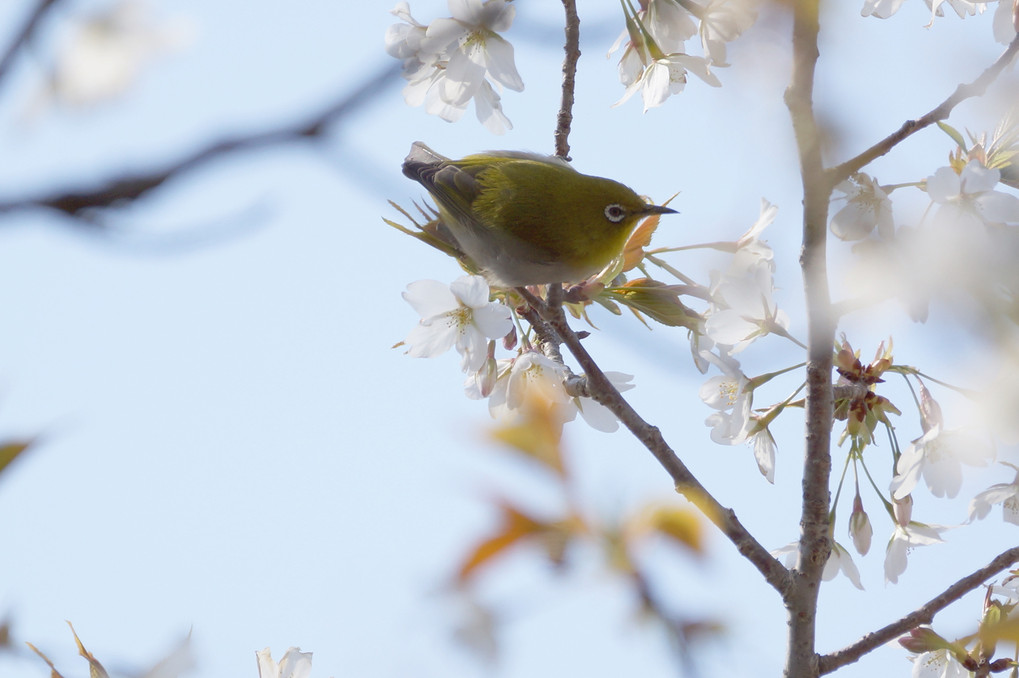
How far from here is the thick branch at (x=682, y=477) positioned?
1.85 m

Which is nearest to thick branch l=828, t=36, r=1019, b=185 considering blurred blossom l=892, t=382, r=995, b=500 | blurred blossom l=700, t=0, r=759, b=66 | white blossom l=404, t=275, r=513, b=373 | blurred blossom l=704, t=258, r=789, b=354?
blurred blossom l=700, t=0, r=759, b=66

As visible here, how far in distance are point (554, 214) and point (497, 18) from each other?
95.2 inches

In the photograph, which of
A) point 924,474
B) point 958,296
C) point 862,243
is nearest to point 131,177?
point 958,296

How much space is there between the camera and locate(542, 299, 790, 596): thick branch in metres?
1.85

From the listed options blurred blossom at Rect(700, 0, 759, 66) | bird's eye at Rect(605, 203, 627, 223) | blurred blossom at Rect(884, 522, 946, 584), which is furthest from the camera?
bird's eye at Rect(605, 203, 627, 223)

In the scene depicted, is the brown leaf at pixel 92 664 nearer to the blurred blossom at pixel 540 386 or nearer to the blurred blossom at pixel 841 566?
the blurred blossom at pixel 540 386

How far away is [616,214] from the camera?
3232 mm

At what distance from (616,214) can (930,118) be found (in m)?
1.58

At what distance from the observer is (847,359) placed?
230 centimetres

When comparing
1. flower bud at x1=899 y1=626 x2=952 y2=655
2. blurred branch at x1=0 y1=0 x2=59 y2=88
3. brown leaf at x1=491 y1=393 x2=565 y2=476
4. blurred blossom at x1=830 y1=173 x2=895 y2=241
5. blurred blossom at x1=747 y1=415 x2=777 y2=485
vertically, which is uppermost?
blurred blossom at x1=830 y1=173 x2=895 y2=241

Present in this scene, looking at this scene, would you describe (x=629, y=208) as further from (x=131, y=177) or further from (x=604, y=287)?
(x=131, y=177)

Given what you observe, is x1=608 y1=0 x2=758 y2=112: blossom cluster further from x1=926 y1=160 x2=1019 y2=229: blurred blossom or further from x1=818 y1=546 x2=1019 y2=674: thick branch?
x1=818 y1=546 x2=1019 y2=674: thick branch

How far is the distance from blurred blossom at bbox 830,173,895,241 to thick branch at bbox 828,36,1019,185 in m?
0.18

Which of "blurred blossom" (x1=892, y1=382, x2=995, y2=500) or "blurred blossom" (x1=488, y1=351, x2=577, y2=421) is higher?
"blurred blossom" (x1=488, y1=351, x2=577, y2=421)
